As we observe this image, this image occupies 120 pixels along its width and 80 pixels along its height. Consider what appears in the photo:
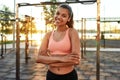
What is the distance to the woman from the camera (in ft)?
7.07

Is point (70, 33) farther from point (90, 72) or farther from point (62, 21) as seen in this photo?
point (90, 72)

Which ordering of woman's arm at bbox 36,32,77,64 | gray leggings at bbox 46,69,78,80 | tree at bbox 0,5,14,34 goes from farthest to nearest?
tree at bbox 0,5,14,34, gray leggings at bbox 46,69,78,80, woman's arm at bbox 36,32,77,64

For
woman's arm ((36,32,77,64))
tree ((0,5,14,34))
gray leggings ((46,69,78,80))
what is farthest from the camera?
tree ((0,5,14,34))

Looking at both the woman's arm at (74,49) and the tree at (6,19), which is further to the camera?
the tree at (6,19)

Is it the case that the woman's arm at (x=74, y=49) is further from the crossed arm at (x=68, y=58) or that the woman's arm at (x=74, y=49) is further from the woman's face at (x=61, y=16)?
the woman's face at (x=61, y=16)

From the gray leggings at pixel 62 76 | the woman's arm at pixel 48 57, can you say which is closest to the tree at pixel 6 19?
the woman's arm at pixel 48 57

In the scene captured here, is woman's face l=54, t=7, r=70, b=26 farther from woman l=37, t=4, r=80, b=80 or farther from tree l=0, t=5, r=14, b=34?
tree l=0, t=5, r=14, b=34

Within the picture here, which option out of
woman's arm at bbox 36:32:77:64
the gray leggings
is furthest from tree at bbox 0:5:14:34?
the gray leggings

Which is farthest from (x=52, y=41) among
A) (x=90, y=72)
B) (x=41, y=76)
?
(x=90, y=72)

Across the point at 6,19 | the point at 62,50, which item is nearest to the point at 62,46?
the point at 62,50

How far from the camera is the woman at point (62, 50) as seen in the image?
84.8 inches

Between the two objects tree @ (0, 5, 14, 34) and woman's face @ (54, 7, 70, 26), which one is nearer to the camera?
woman's face @ (54, 7, 70, 26)

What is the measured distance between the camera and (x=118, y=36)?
25750 mm

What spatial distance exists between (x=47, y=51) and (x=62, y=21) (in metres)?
0.28
